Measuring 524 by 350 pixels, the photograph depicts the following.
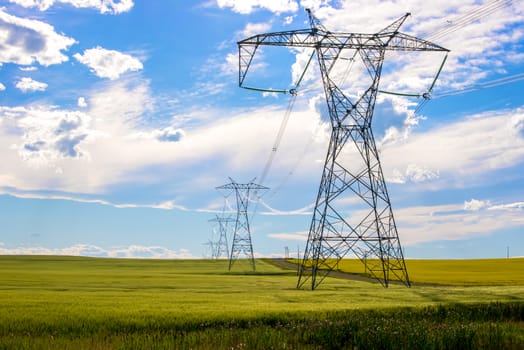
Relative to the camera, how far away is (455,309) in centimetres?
3375

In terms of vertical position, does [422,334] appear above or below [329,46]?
below

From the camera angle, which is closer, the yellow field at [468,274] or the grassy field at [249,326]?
the grassy field at [249,326]

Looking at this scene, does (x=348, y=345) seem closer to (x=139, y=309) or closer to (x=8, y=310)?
(x=139, y=309)

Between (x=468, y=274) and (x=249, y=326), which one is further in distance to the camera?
(x=468, y=274)

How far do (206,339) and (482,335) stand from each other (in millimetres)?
11359

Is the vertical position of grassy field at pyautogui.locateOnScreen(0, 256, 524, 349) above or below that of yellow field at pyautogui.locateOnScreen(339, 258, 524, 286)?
below

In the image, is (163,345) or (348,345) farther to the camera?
(348,345)

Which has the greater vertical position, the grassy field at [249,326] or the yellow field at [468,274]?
the yellow field at [468,274]

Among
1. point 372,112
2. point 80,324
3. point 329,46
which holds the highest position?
point 329,46

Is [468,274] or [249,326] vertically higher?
[468,274]

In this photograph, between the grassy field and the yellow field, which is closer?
the grassy field

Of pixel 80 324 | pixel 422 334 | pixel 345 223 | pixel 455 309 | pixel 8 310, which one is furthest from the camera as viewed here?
pixel 345 223

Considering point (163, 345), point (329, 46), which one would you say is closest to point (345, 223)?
point (329, 46)

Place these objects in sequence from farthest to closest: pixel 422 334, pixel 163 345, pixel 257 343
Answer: pixel 422 334 → pixel 257 343 → pixel 163 345
